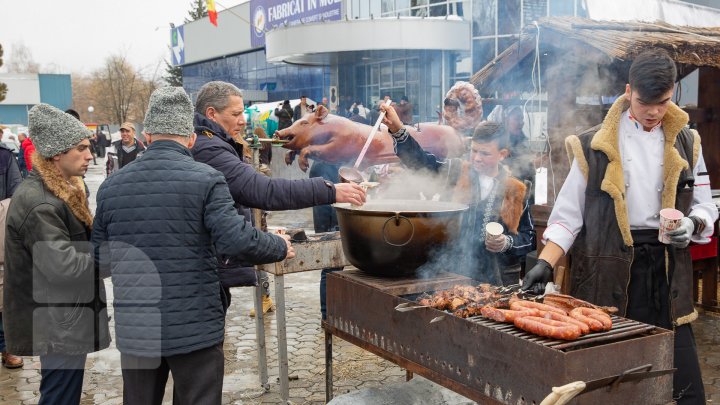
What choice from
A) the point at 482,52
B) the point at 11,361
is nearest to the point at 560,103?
the point at 11,361

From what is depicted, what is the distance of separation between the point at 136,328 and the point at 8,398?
2848 mm

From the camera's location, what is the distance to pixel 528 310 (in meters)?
2.69

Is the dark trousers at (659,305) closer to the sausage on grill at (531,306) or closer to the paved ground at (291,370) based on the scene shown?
the sausage on grill at (531,306)

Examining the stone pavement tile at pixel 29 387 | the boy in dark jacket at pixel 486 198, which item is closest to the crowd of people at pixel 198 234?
the boy in dark jacket at pixel 486 198

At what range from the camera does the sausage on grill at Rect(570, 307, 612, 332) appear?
8.28ft

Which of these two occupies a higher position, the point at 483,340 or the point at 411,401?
the point at 483,340

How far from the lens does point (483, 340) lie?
2.60 metres

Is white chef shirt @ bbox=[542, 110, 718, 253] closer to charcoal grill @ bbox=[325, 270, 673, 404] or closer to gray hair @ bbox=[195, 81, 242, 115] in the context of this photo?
charcoal grill @ bbox=[325, 270, 673, 404]

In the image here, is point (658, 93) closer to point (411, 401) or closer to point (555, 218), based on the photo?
point (555, 218)

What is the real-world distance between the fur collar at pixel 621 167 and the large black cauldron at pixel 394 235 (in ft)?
2.53

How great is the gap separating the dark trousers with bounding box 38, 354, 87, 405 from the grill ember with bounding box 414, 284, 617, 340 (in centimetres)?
193

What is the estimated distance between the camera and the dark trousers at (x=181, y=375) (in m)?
2.98

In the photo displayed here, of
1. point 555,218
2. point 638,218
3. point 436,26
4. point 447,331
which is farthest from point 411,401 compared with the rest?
point 436,26

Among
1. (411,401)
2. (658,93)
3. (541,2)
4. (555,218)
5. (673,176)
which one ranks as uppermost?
(541,2)
